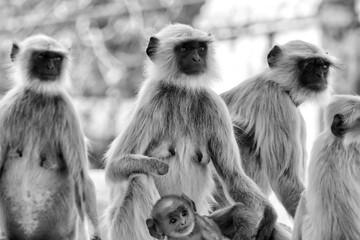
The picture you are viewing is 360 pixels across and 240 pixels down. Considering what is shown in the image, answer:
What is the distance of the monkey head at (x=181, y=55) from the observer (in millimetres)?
6410

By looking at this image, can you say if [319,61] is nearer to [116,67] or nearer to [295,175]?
[295,175]

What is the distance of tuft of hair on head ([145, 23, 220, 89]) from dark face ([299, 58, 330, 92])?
0.74 m

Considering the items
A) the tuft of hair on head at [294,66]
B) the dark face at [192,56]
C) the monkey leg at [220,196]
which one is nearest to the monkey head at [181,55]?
the dark face at [192,56]

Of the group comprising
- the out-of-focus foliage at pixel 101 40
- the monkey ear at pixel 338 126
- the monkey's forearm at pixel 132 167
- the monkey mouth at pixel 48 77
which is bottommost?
the out-of-focus foliage at pixel 101 40

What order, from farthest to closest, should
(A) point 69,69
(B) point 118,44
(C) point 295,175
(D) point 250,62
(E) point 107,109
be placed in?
1. (B) point 118,44
2. (E) point 107,109
3. (D) point 250,62
4. (A) point 69,69
5. (C) point 295,175

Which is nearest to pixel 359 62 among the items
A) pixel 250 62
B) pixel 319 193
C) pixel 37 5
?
pixel 250 62

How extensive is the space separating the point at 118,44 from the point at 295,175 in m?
13.0

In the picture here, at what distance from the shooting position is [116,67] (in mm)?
17859

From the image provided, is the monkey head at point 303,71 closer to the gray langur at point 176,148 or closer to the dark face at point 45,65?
the gray langur at point 176,148

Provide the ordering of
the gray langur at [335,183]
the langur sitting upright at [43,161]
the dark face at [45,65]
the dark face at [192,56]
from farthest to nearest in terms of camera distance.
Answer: the dark face at [45,65]
the langur sitting upright at [43,161]
the dark face at [192,56]
the gray langur at [335,183]

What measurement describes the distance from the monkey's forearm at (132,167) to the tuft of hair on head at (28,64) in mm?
1096

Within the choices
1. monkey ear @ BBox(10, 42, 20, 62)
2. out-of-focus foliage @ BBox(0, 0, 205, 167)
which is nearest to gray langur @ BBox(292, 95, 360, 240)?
monkey ear @ BBox(10, 42, 20, 62)

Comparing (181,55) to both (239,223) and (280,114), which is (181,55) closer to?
(280,114)

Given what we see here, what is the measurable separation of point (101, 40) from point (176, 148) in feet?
41.4
